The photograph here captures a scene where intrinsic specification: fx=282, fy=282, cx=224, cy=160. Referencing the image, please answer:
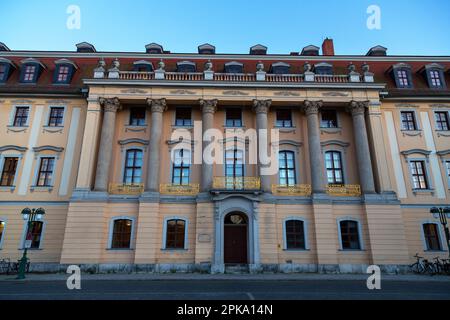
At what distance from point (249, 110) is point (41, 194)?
15378 millimetres

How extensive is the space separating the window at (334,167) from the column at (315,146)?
2.14 ft

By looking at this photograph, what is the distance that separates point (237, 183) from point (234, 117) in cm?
528

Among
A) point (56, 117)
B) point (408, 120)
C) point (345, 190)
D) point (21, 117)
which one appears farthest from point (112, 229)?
point (408, 120)

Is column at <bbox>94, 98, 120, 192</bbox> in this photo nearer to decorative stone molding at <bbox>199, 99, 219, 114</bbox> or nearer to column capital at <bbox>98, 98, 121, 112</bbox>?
column capital at <bbox>98, 98, 121, 112</bbox>

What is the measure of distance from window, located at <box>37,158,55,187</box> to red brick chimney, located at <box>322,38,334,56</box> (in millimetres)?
24749

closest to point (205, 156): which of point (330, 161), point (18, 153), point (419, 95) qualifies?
point (330, 161)

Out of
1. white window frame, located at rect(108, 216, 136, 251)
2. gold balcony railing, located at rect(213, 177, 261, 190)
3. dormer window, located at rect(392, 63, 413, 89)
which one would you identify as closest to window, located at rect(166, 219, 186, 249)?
white window frame, located at rect(108, 216, 136, 251)

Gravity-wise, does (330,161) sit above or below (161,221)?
above

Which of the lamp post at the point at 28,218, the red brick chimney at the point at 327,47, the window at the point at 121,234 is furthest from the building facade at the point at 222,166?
the red brick chimney at the point at 327,47

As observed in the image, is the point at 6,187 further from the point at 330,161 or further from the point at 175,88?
the point at 330,161

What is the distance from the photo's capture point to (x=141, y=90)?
1991 cm

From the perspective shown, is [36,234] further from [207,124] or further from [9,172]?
[207,124]

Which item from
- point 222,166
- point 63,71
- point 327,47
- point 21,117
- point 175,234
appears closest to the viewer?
point 175,234

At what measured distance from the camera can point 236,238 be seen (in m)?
17.9
